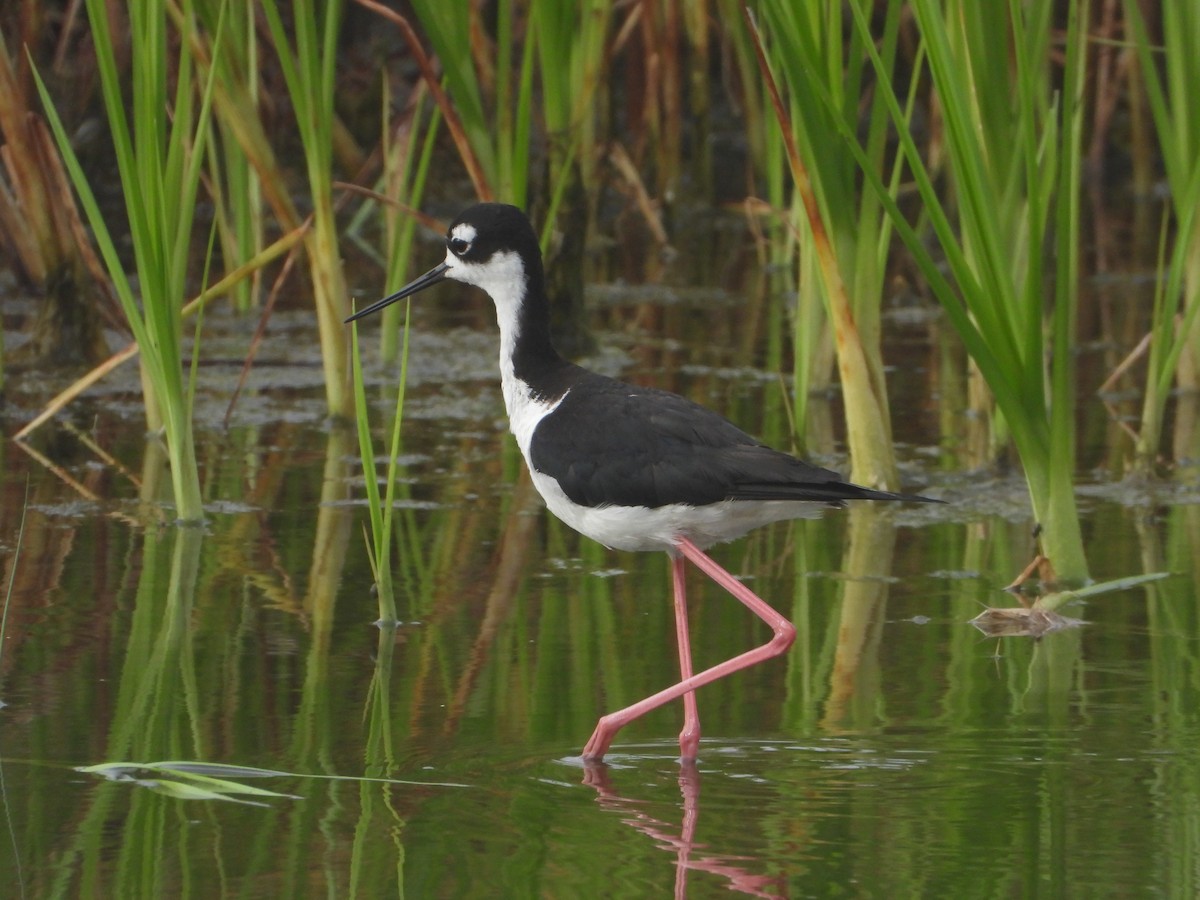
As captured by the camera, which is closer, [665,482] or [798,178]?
[665,482]

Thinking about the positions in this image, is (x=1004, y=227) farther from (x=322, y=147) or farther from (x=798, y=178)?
(x=322, y=147)

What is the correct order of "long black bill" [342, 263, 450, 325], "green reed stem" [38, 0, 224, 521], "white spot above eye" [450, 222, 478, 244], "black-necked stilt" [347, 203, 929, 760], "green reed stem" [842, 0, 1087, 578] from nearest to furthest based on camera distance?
"black-necked stilt" [347, 203, 929, 760] → "green reed stem" [842, 0, 1087, 578] → "white spot above eye" [450, 222, 478, 244] → "long black bill" [342, 263, 450, 325] → "green reed stem" [38, 0, 224, 521]

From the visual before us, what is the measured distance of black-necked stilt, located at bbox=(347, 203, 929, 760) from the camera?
3.84 meters

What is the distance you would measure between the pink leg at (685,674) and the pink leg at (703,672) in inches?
0.7

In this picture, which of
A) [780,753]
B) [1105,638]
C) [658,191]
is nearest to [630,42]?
[658,191]

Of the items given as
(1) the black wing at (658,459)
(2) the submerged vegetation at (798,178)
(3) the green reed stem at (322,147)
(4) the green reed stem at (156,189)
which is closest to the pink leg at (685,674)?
(1) the black wing at (658,459)

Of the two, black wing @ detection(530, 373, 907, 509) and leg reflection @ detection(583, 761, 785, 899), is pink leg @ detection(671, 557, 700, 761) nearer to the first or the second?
leg reflection @ detection(583, 761, 785, 899)

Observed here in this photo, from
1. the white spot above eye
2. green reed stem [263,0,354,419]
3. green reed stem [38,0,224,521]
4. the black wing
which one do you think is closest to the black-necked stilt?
the black wing

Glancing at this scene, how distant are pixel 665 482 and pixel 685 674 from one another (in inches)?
14.9

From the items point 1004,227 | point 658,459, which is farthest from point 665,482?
point 1004,227

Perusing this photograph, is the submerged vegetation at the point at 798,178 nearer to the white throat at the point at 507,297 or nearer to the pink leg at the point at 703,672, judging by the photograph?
the white throat at the point at 507,297

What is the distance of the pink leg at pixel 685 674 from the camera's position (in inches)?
148

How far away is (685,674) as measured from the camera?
4000 millimetres

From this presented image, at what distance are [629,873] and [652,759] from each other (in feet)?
2.18
